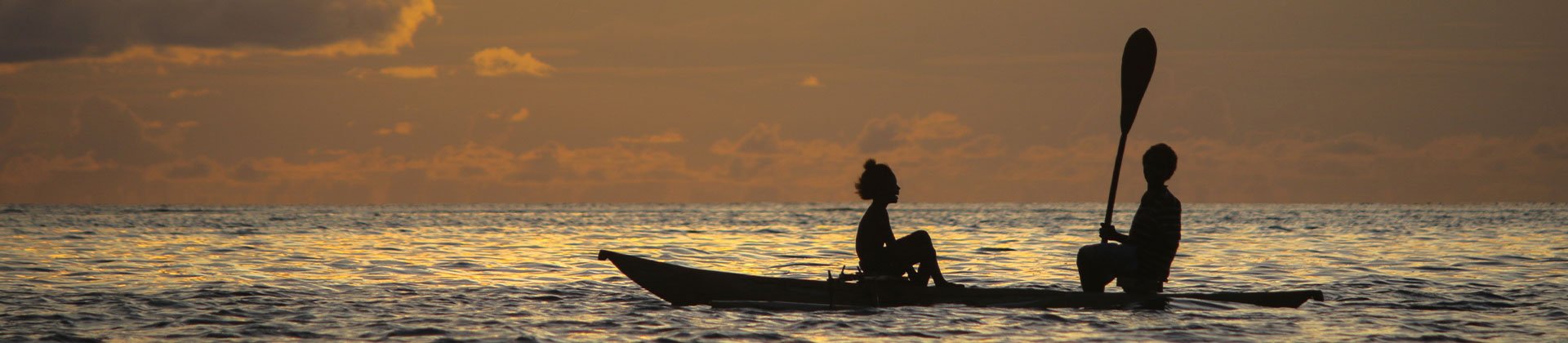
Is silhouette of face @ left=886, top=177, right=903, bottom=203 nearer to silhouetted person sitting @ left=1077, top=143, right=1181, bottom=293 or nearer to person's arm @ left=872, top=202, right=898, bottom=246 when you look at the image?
person's arm @ left=872, top=202, right=898, bottom=246

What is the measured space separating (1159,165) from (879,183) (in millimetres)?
2291

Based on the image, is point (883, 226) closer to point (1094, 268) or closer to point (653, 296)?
point (1094, 268)

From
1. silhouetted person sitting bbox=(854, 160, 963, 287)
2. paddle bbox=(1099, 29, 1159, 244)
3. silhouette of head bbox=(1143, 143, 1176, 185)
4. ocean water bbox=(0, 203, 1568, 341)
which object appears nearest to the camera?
silhouette of head bbox=(1143, 143, 1176, 185)

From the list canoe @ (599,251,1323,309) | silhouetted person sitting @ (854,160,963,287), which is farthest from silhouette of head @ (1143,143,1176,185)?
silhouetted person sitting @ (854,160,963,287)

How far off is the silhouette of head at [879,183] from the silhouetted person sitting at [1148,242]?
1688mm

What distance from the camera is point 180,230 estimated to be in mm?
47312

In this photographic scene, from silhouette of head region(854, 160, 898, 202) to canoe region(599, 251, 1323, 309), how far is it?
854mm

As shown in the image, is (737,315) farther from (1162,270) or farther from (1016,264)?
(1016,264)

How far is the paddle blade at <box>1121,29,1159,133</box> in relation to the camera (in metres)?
12.7

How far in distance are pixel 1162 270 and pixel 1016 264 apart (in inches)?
467

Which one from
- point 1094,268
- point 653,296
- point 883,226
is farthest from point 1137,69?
point 653,296

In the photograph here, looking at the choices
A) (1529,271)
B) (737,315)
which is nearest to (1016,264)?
(1529,271)

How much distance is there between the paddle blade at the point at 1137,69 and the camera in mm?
12711

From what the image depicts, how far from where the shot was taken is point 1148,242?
1041cm
